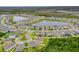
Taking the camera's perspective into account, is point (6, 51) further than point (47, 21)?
No

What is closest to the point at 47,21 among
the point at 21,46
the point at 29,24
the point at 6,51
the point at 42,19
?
the point at 42,19

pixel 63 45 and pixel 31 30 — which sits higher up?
pixel 31 30

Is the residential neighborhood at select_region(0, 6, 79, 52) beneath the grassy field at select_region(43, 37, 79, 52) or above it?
above

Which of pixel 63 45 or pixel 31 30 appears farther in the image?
pixel 31 30

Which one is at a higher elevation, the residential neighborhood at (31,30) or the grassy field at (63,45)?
the residential neighborhood at (31,30)

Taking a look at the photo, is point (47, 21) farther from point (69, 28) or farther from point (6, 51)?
point (6, 51)
